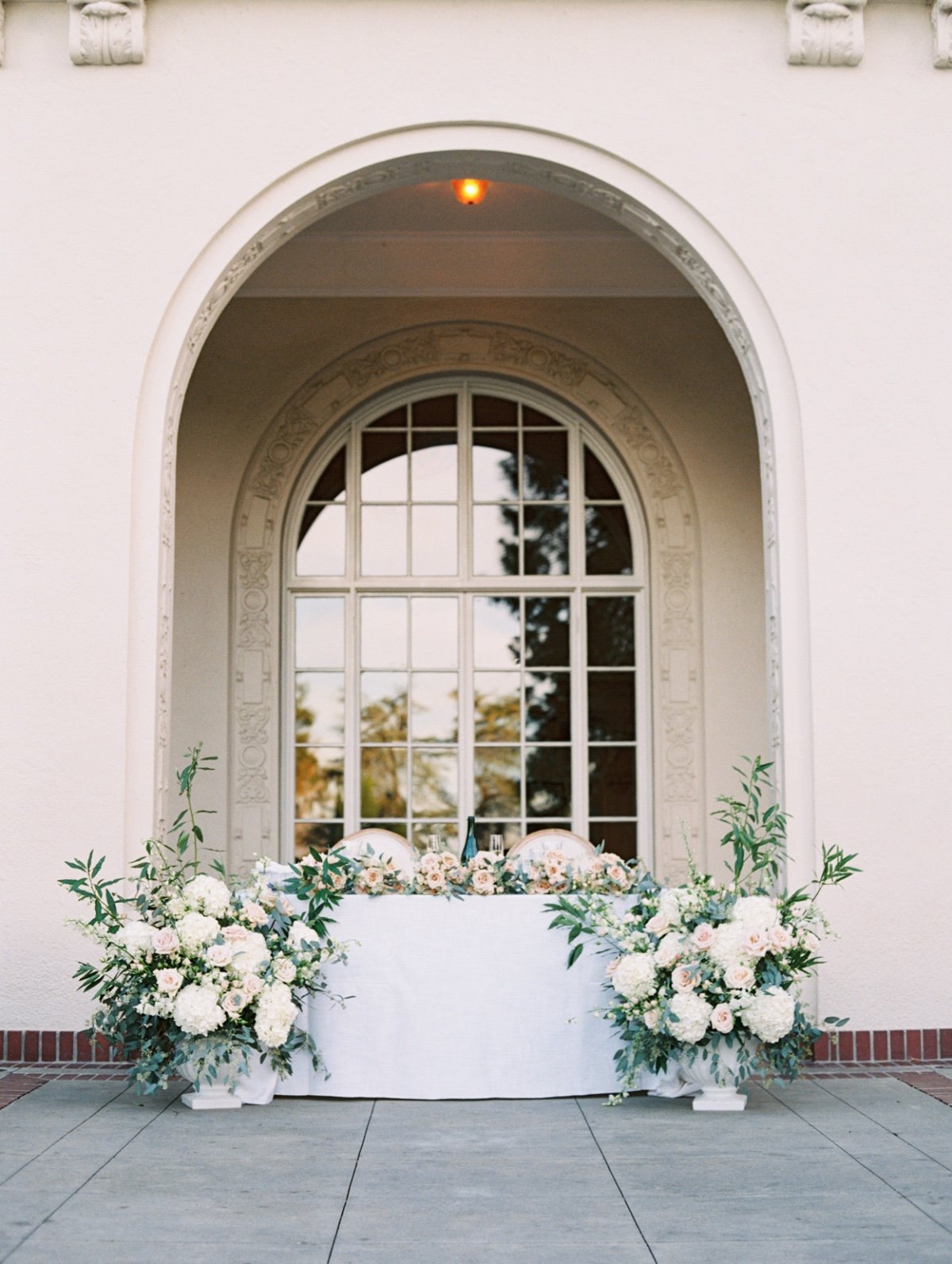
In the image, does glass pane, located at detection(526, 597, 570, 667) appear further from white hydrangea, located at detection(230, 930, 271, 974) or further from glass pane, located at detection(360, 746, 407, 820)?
white hydrangea, located at detection(230, 930, 271, 974)

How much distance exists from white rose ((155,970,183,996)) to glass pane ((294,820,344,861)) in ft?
11.5

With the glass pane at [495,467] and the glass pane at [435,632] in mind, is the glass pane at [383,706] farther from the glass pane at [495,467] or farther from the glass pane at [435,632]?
the glass pane at [495,467]

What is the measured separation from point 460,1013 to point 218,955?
3.02 feet

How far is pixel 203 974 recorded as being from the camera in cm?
462

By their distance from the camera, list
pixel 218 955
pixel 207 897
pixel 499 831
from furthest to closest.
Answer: pixel 499 831
pixel 207 897
pixel 218 955

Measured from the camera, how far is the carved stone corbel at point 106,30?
5.74 meters

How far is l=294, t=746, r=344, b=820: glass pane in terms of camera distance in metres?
8.15

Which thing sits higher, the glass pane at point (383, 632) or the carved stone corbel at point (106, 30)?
the carved stone corbel at point (106, 30)

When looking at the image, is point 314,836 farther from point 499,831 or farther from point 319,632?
point 319,632

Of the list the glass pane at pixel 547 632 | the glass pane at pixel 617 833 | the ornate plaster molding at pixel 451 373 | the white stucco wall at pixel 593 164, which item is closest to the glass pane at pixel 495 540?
the glass pane at pixel 547 632

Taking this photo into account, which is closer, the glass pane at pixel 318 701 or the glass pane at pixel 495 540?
the glass pane at pixel 318 701

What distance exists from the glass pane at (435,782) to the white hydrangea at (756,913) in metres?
3.65

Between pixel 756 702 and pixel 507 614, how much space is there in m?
1.61

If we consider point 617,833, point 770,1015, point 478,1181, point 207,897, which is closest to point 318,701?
point 617,833
